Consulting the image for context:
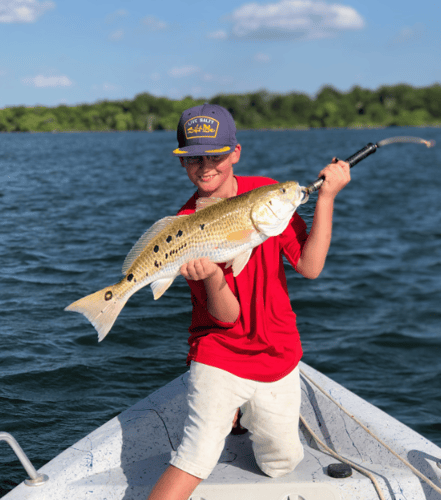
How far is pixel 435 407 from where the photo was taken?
699cm

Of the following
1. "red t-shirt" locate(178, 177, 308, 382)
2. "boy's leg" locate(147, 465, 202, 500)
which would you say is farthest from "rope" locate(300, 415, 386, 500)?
"boy's leg" locate(147, 465, 202, 500)

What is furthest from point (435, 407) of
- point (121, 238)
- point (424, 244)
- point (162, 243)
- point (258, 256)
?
point (424, 244)

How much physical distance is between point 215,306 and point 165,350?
4529 mm

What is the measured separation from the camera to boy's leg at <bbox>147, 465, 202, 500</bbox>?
3.11 m

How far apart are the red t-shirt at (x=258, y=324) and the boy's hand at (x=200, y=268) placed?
304 millimetres

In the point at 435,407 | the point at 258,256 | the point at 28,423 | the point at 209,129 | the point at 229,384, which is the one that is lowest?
the point at 435,407

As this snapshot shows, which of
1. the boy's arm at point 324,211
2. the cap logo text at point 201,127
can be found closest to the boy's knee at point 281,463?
the boy's arm at point 324,211

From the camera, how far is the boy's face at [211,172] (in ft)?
10.9

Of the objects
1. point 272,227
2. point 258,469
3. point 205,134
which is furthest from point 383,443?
point 205,134

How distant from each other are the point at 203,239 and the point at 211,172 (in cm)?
51

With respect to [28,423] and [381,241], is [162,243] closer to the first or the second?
[28,423]

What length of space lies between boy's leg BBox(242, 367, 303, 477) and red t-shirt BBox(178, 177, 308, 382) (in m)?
0.09

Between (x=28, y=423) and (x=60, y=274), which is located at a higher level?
(x=60, y=274)

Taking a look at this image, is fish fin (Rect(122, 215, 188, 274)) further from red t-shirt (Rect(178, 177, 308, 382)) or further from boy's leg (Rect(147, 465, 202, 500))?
boy's leg (Rect(147, 465, 202, 500))
